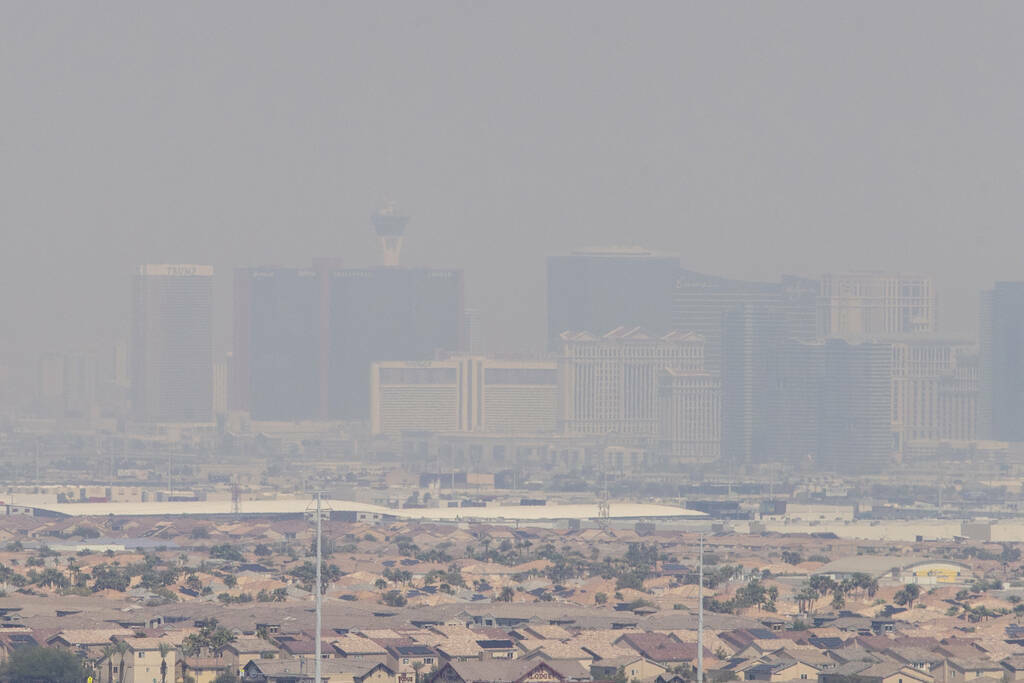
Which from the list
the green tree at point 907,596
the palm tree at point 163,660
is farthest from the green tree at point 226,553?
the palm tree at point 163,660

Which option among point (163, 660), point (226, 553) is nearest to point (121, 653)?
point (163, 660)

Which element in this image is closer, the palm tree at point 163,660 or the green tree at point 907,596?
the palm tree at point 163,660

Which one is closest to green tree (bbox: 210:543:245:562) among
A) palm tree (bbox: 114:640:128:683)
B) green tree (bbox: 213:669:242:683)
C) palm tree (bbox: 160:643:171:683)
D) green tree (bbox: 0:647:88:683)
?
palm tree (bbox: 114:640:128:683)

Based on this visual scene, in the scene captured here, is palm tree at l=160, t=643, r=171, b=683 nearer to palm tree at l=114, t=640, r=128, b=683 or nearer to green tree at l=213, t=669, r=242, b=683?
palm tree at l=114, t=640, r=128, b=683

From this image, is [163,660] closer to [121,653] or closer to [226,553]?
[121,653]

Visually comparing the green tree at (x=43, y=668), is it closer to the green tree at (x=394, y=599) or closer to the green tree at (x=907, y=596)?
the green tree at (x=394, y=599)

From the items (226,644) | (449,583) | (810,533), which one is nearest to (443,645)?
(226,644)
